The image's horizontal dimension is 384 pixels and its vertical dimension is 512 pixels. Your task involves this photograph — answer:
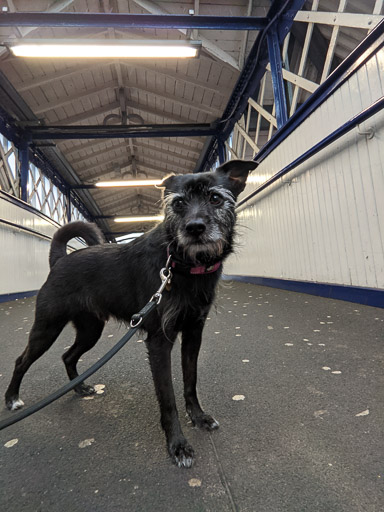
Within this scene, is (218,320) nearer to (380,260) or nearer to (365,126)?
(380,260)

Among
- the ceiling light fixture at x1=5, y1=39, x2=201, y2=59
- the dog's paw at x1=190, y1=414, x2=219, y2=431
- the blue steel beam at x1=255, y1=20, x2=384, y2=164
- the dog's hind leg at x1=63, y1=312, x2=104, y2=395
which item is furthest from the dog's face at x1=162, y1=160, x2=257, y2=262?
the ceiling light fixture at x1=5, y1=39, x2=201, y2=59

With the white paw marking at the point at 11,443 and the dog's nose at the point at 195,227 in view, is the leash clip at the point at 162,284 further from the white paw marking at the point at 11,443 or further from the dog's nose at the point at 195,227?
the white paw marking at the point at 11,443

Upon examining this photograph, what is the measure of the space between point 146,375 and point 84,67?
23.2ft

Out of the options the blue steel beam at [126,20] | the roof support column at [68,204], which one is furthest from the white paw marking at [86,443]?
the roof support column at [68,204]

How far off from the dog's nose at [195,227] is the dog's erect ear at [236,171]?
40 centimetres

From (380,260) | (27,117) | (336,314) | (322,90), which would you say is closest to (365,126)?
(322,90)

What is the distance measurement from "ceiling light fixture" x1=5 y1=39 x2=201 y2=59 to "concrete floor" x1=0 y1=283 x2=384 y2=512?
5.03 metres

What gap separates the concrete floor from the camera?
83 centimetres

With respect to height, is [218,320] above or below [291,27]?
below

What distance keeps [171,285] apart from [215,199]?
0.47 metres

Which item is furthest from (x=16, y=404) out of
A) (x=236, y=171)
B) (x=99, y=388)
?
(x=236, y=171)

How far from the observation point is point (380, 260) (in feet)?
9.08

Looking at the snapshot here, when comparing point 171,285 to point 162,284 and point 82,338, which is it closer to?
point 162,284

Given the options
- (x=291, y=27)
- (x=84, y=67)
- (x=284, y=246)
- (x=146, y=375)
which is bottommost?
(x=146, y=375)
